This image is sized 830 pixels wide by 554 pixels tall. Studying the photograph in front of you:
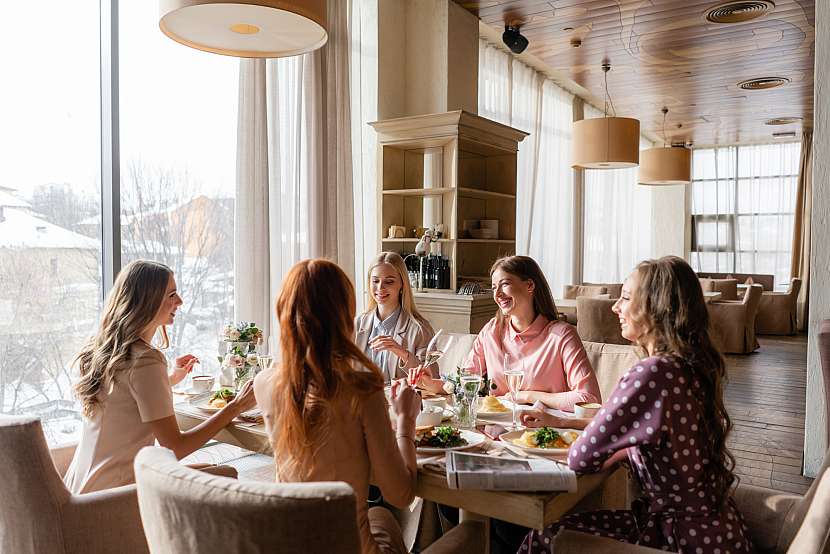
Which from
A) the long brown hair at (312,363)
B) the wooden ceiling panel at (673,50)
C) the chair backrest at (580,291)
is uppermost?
the wooden ceiling panel at (673,50)

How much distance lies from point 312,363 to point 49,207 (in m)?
2.23

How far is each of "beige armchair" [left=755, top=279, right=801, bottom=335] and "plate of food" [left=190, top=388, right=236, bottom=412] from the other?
9.54 m

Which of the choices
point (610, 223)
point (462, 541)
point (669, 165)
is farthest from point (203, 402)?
point (610, 223)

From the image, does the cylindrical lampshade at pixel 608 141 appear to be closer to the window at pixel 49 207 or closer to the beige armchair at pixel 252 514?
the window at pixel 49 207

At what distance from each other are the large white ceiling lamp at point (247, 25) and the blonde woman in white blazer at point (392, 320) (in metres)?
1.05

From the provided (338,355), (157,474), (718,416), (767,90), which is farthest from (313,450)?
(767,90)

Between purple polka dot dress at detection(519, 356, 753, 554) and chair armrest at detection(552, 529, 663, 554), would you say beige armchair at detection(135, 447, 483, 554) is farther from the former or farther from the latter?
purple polka dot dress at detection(519, 356, 753, 554)

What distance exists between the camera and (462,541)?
5.14 feet

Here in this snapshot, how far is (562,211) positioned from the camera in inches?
325

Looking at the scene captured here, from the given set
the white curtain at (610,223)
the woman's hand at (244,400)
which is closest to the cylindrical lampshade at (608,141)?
the white curtain at (610,223)

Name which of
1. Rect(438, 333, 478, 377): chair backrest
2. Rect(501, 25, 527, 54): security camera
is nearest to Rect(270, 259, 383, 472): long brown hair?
Rect(438, 333, 478, 377): chair backrest

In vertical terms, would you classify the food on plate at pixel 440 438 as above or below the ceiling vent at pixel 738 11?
below

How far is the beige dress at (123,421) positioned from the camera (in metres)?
1.83

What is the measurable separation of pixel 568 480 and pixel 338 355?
0.59m
